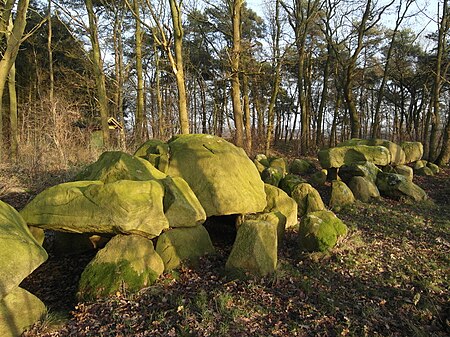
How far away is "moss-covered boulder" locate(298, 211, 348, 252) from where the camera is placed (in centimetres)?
594

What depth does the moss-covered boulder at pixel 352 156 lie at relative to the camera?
38.0ft

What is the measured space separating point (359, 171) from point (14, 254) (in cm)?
950

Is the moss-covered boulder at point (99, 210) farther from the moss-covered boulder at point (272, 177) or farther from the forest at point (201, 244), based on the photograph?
the moss-covered boulder at point (272, 177)

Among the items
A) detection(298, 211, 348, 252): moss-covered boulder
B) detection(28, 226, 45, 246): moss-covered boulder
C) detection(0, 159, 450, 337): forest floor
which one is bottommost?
detection(0, 159, 450, 337): forest floor

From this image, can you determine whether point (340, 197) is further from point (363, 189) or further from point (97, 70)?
point (97, 70)

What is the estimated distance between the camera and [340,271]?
5336 mm

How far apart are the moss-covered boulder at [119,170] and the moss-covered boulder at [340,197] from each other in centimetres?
494

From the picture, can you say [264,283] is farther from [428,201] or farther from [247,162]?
[428,201]

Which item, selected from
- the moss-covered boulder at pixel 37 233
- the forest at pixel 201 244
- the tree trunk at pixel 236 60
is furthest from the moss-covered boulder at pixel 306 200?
the moss-covered boulder at pixel 37 233

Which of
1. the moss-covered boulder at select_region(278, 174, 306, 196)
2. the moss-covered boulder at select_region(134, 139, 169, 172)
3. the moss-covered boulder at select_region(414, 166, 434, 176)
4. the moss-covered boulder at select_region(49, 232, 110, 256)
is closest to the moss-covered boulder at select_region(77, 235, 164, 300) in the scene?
the moss-covered boulder at select_region(49, 232, 110, 256)

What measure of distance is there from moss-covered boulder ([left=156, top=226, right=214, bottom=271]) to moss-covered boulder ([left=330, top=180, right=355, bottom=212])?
4.38 metres

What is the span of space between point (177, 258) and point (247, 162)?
115 inches

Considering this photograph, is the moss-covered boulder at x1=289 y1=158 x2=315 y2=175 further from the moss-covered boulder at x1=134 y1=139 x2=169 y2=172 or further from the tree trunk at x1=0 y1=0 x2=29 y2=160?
the tree trunk at x1=0 y1=0 x2=29 y2=160

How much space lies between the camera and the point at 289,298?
178 inches
